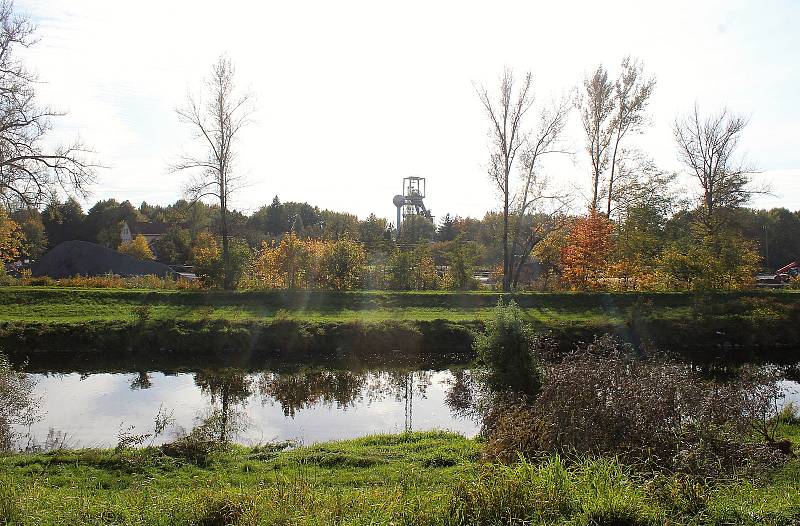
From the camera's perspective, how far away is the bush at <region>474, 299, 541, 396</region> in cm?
1059

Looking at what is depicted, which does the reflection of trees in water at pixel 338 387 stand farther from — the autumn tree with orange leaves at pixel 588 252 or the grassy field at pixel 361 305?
the autumn tree with orange leaves at pixel 588 252

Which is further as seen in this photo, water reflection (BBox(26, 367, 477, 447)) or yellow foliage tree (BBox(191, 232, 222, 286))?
yellow foliage tree (BBox(191, 232, 222, 286))

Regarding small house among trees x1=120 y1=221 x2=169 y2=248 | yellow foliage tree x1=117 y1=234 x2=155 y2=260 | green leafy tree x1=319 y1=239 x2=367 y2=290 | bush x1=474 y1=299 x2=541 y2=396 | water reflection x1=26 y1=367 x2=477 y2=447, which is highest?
small house among trees x1=120 y1=221 x2=169 y2=248

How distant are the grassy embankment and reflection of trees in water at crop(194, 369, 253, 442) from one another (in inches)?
110

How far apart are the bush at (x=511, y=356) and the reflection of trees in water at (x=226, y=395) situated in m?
4.92

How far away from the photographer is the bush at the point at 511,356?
10.6 meters

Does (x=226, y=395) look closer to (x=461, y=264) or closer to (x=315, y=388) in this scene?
(x=315, y=388)

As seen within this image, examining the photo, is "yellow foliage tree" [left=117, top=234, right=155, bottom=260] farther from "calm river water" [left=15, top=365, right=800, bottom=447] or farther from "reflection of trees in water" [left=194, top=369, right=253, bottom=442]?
"reflection of trees in water" [left=194, top=369, right=253, bottom=442]

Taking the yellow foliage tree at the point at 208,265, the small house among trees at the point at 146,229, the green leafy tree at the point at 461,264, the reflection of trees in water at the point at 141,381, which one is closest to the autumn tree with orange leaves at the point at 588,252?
the green leafy tree at the point at 461,264

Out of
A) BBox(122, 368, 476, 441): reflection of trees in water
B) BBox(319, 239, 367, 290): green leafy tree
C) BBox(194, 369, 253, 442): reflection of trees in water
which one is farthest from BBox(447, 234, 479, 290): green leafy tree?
BBox(194, 369, 253, 442): reflection of trees in water

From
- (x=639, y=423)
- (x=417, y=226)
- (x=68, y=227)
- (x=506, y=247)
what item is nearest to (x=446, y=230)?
(x=417, y=226)

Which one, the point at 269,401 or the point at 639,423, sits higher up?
the point at 639,423

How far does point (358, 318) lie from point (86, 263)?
24340 millimetres

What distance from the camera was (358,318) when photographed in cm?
2058
